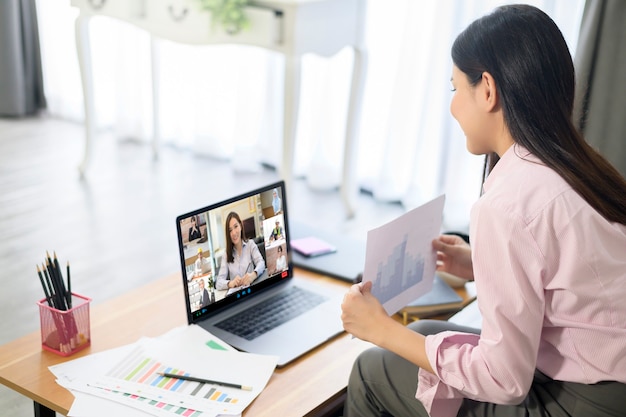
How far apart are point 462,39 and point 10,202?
2.51 m

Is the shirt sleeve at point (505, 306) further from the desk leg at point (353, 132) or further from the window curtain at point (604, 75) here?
the desk leg at point (353, 132)

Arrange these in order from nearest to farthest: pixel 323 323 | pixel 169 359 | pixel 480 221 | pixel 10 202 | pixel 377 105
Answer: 1. pixel 480 221
2. pixel 169 359
3. pixel 323 323
4. pixel 10 202
5. pixel 377 105

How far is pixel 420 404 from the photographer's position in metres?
1.40

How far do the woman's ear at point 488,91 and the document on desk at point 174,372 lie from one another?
0.63 meters

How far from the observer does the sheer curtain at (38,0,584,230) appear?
10.7 feet

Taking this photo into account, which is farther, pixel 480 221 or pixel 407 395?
pixel 407 395

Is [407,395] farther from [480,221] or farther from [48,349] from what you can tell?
[48,349]

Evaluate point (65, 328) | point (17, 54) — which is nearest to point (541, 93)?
point (65, 328)

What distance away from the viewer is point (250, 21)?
2965mm

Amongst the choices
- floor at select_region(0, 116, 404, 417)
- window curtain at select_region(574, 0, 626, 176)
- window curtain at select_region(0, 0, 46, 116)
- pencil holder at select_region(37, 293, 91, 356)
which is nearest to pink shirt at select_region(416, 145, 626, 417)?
pencil holder at select_region(37, 293, 91, 356)

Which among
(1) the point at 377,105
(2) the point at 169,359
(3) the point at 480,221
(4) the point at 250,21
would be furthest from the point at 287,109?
(3) the point at 480,221

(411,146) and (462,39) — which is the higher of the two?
(462,39)

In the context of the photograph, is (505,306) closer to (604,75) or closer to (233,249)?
(233,249)

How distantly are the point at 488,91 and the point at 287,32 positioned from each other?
1.71 meters
